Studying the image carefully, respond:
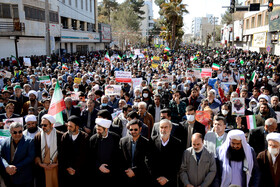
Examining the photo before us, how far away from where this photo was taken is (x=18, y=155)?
13.5 ft

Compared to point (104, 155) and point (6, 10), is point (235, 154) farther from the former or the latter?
point (6, 10)

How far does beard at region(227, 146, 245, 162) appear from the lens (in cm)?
364

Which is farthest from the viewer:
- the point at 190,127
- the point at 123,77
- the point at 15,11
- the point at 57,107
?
the point at 15,11

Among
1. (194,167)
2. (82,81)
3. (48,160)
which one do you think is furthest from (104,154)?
(82,81)

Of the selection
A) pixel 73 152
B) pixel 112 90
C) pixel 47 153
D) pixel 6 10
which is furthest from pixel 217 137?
pixel 6 10

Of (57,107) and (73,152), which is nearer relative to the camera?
(73,152)

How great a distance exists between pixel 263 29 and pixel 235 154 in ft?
115

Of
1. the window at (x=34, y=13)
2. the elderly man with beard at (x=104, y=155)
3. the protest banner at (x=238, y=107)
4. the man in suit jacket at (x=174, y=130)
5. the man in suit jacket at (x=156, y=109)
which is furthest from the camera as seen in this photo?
the window at (x=34, y=13)

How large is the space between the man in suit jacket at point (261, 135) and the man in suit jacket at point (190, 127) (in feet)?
2.95

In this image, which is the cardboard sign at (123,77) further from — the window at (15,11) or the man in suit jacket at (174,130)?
the window at (15,11)

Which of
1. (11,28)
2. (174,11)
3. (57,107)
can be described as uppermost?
(174,11)

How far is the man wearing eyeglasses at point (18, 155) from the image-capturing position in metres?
4.11

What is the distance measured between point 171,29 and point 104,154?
38415 mm

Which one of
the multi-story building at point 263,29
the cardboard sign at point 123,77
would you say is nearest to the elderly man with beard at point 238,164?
the cardboard sign at point 123,77
